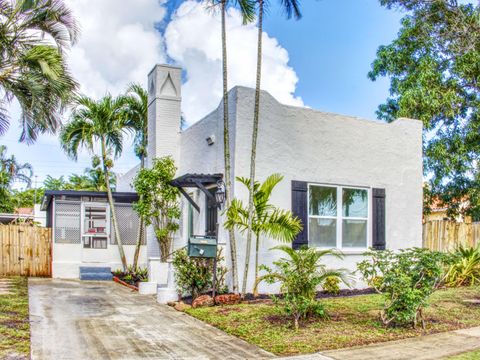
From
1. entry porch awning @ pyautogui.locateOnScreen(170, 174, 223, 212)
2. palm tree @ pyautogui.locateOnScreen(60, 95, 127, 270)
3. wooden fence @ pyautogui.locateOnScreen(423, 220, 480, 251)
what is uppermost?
palm tree @ pyautogui.locateOnScreen(60, 95, 127, 270)

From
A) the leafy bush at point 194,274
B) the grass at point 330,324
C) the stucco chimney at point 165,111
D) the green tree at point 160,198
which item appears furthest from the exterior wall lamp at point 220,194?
the stucco chimney at point 165,111

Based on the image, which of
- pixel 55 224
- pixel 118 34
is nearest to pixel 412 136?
pixel 118 34

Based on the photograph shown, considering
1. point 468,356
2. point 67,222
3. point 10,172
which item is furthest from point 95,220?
point 10,172

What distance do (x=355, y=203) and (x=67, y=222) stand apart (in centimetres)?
900

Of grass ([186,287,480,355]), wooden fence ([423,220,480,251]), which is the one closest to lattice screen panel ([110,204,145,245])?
grass ([186,287,480,355])

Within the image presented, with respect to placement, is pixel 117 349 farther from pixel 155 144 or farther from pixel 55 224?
pixel 55 224

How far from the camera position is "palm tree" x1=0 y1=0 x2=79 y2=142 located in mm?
10094

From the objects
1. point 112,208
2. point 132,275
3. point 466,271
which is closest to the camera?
point 466,271

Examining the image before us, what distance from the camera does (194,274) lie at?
9602 millimetres

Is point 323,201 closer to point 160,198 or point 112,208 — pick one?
point 160,198

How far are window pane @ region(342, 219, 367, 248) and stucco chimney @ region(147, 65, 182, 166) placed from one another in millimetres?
4882

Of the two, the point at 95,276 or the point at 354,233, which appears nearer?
the point at 354,233

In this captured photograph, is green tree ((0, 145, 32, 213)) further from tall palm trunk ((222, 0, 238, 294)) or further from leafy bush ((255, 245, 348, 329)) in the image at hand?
leafy bush ((255, 245, 348, 329))

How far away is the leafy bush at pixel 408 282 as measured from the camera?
6910mm
